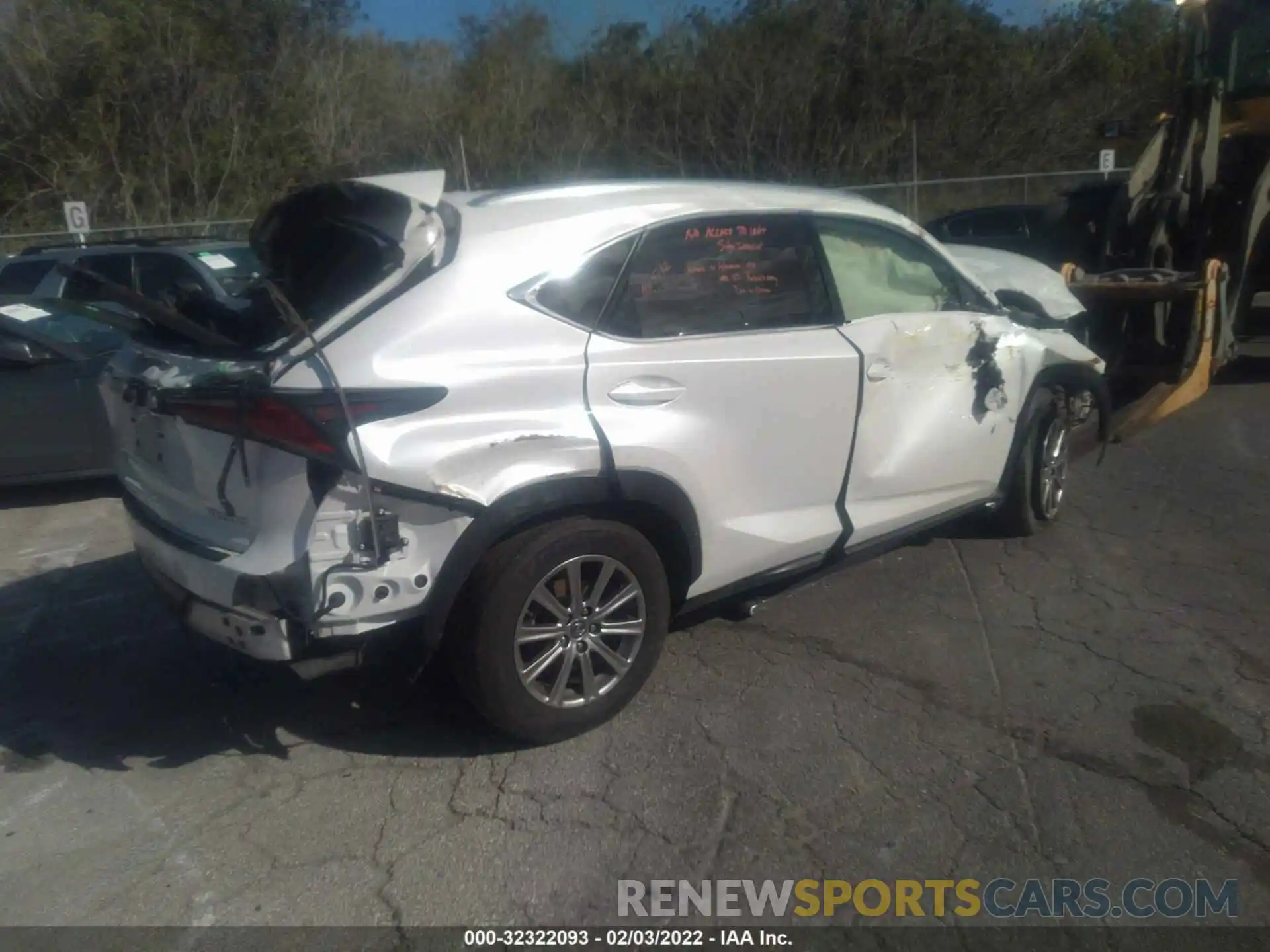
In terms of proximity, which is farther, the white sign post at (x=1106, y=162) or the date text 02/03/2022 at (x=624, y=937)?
the white sign post at (x=1106, y=162)

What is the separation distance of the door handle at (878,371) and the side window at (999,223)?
453 inches

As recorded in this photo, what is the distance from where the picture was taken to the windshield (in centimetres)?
904

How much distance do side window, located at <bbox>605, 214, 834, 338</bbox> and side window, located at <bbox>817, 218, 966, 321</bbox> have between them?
14 centimetres

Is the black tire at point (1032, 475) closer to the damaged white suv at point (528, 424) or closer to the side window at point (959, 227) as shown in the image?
the damaged white suv at point (528, 424)

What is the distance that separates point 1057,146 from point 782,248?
89.4 ft

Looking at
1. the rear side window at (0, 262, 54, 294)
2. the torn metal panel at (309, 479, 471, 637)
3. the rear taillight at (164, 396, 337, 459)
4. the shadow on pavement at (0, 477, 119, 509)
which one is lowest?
the shadow on pavement at (0, 477, 119, 509)

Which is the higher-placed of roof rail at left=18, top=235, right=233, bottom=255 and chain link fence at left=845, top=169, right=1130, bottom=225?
roof rail at left=18, top=235, right=233, bottom=255

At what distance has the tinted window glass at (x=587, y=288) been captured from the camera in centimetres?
374

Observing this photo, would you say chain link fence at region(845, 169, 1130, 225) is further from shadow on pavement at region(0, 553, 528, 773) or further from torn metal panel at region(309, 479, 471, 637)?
torn metal panel at region(309, 479, 471, 637)

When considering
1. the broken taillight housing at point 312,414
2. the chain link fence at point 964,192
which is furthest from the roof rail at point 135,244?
the chain link fence at point 964,192

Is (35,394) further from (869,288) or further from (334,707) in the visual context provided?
(869,288)

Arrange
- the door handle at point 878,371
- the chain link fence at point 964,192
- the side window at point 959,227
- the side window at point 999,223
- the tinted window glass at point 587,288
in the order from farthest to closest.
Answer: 1. the chain link fence at point 964,192
2. the side window at point 959,227
3. the side window at point 999,223
4. the door handle at point 878,371
5. the tinted window glass at point 587,288

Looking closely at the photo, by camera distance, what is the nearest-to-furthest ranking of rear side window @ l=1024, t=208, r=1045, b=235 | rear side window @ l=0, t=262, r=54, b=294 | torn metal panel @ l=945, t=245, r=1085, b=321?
torn metal panel @ l=945, t=245, r=1085, b=321 < rear side window @ l=0, t=262, r=54, b=294 < rear side window @ l=1024, t=208, r=1045, b=235

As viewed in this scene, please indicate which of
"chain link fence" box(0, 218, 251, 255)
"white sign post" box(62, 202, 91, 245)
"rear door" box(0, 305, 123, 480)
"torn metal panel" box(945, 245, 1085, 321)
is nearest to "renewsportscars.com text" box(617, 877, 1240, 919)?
"torn metal panel" box(945, 245, 1085, 321)
